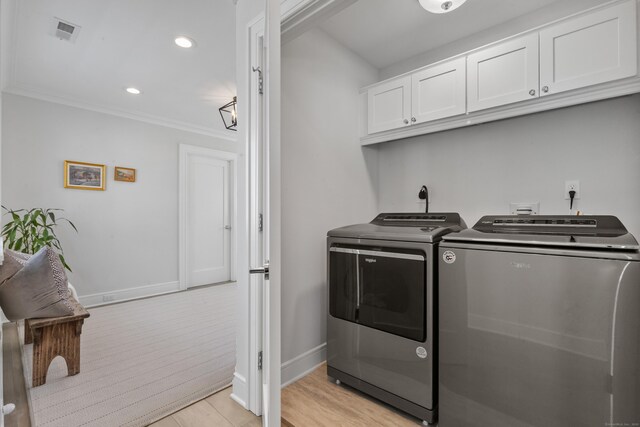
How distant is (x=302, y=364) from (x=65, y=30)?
2.30 m

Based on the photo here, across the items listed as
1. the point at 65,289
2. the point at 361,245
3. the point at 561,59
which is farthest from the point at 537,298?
the point at 65,289

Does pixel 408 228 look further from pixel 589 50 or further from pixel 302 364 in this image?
pixel 589 50

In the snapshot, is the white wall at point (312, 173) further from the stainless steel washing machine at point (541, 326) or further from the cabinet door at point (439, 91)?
the stainless steel washing machine at point (541, 326)

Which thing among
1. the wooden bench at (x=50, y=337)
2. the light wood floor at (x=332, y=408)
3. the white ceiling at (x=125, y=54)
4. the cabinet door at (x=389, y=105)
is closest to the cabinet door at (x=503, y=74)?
the cabinet door at (x=389, y=105)

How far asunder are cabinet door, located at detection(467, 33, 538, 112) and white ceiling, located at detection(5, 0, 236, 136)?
166 cm

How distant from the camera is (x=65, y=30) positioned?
139 centimetres

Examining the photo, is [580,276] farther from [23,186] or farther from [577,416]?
[23,186]

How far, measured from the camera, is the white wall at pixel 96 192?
1.26 metres

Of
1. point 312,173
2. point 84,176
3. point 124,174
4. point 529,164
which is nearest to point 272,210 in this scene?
point 312,173

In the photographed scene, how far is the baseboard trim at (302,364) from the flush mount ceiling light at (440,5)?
7.79 feet

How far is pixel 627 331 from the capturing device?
3.47ft

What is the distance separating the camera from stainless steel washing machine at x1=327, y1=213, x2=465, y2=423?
4.97 ft

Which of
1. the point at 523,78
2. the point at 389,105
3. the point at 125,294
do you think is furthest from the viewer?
the point at 389,105

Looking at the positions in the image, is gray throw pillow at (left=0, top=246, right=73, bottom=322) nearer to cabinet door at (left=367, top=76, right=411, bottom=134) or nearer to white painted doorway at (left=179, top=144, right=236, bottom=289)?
white painted doorway at (left=179, top=144, right=236, bottom=289)
